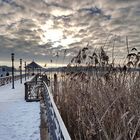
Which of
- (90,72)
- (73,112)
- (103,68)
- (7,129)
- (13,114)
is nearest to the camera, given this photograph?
(73,112)

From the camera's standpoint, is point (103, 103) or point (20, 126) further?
point (20, 126)

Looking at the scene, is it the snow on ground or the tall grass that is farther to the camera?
the snow on ground

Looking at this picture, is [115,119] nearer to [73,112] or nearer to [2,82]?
[73,112]

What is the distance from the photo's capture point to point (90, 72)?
267 inches

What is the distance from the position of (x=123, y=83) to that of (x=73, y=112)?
1.04 metres

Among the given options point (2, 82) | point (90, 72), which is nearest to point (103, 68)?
point (90, 72)

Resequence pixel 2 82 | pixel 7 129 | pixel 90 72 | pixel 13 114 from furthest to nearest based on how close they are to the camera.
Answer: pixel 2 82 → pixel 13 114 → pixel 7 129 → pixel 90 72

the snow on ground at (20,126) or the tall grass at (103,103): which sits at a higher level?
the tall grass at (103,103)

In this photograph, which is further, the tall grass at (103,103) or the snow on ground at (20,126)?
the snow on ground at (20,126)

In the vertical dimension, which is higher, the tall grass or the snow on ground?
the tall grass

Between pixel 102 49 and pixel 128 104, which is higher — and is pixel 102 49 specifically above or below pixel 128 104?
above

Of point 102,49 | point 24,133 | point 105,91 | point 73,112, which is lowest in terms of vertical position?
point 24,133

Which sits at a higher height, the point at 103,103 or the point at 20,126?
the point at 103,103

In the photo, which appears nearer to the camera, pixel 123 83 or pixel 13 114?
pixel 123 83
